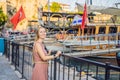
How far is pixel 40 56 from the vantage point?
16.8 ft

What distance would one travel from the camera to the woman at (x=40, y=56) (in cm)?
509

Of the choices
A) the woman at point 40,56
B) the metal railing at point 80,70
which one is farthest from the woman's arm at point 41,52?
the metal railing at point 80,70

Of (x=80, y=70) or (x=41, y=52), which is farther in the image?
(x=80, y=70)

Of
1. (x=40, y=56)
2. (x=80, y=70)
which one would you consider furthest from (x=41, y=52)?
(x=80, y=70)

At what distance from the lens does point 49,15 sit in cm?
3962

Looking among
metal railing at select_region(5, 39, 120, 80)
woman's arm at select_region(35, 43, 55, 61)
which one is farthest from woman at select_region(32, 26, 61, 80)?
metal railing at select_region(5, 39, 120, 80)

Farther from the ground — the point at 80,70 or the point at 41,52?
the point at 41,52

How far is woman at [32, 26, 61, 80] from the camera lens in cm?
509

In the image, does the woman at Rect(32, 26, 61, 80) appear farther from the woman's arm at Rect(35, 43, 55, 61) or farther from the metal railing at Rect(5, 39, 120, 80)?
the metal railing at Rect(5, 39, 120, 80)

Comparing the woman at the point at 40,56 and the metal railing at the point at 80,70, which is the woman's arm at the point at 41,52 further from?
the metal railing at the point at 80,70

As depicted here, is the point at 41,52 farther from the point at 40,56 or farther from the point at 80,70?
the point at 80,70

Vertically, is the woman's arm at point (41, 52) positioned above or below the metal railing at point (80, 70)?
above

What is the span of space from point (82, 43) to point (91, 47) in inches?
30.1

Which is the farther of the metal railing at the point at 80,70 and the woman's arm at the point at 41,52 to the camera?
the woman's arm at the point at 41,52
